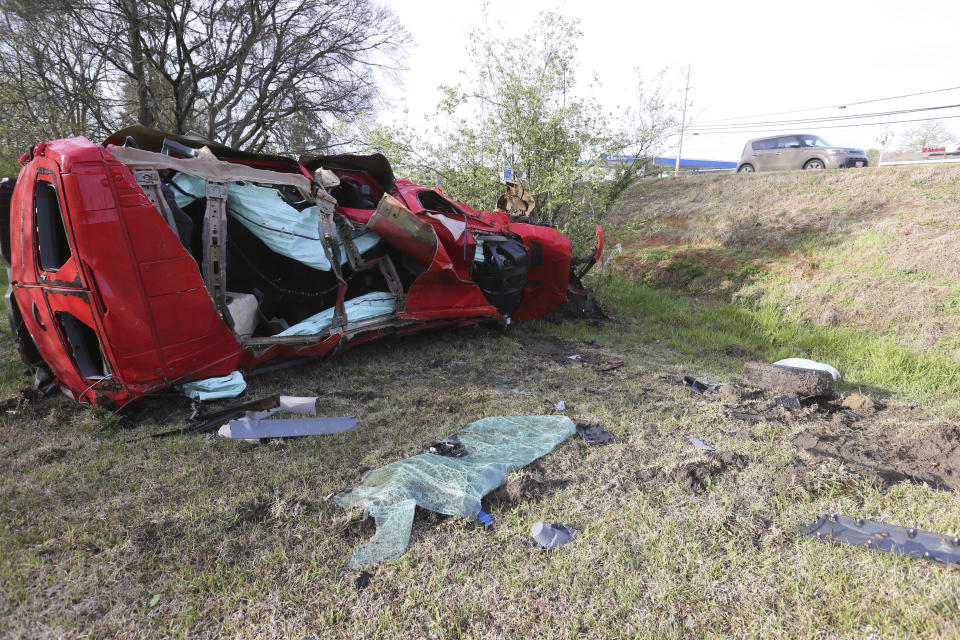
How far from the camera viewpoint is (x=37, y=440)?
283cm

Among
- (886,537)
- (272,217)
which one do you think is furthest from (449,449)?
(272,217)

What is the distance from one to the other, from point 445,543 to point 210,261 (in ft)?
8.29

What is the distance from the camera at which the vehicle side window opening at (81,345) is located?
3.00m

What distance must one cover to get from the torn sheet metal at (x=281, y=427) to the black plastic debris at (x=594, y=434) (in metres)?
1.46

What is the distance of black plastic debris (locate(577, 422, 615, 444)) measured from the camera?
2949 millimetres

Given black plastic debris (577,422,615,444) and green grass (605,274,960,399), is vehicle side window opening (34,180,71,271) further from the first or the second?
green grass (605,274,960,399)

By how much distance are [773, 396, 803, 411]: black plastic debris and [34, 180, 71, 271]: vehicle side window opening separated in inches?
195

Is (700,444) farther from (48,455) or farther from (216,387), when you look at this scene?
(48,455)

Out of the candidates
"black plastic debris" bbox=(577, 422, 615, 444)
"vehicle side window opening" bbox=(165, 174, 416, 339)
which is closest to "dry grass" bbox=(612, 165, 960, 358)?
"black plastic debris" bbox=(577, 422, 615, 444)

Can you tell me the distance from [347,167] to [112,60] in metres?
10.4

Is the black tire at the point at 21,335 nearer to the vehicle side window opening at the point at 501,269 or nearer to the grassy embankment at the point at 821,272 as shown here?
the vehicle side window opening at the point at 501,269

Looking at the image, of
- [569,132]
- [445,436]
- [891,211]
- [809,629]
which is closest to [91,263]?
[445,436]

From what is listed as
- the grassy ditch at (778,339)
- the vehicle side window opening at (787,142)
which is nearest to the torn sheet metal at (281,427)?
the grassy ditch at (778,339)

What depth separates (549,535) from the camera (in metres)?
2.08
